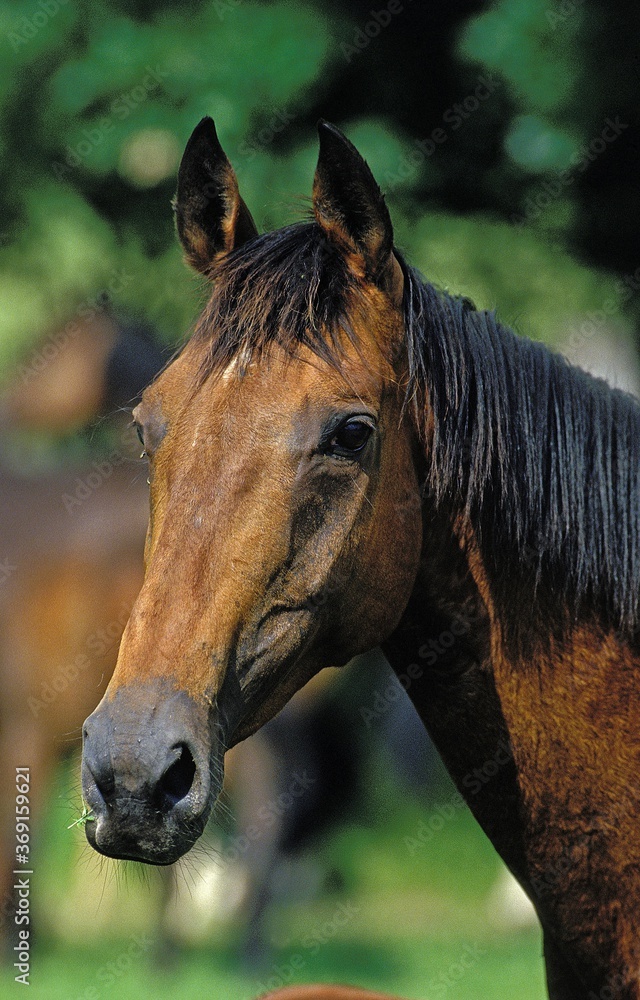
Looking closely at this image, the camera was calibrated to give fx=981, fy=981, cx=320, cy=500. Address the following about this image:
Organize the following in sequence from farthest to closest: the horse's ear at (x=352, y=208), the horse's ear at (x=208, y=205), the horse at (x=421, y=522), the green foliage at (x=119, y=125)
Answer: the green foliage at (x=119, y=125) → the horse's ear at (x=208, y=205) → the horse's ear at (x=352, y=208) → the horse at (x=421, y=522)

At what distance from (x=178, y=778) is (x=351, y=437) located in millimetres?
752

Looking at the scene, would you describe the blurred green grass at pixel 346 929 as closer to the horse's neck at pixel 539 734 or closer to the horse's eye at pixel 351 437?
the horse's neck at pixel 539 734

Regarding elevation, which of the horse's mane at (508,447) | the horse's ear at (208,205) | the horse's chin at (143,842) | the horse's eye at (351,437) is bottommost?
the horse's chin at (143,842)

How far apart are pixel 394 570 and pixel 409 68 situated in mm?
3779

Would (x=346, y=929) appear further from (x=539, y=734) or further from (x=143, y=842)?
(x=143, y=842)

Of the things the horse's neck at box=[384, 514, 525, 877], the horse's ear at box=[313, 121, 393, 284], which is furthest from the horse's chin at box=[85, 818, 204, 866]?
the horse's ear at box=[313, 121, 393, 284]

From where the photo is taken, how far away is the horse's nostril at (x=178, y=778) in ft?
5.38

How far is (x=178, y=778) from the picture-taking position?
1.66 metres

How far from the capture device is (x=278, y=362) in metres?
→ 2.01

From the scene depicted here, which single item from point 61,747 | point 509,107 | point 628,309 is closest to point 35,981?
point 61,747

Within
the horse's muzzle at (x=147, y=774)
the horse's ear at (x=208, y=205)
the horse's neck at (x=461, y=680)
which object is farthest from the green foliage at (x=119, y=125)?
the horse's muzzle at (x=147, y=774)

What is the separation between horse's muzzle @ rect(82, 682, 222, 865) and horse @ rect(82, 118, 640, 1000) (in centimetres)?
14

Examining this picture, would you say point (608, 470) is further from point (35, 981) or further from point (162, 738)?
point (35, 981)

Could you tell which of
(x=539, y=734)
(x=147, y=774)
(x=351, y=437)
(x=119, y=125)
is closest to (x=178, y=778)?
(x=147, y=774)
